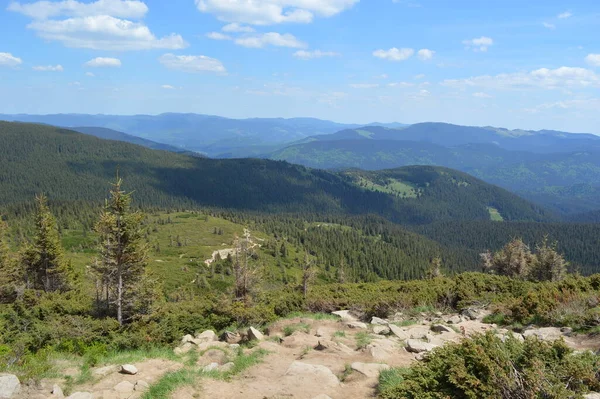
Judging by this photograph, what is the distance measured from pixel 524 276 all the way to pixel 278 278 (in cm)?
8262

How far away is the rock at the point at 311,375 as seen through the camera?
12.5 metres

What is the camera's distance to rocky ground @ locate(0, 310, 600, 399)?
12.1 m

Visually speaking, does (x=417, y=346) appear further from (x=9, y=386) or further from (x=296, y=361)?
(x=9, y=386)

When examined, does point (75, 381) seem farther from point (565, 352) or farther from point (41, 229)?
point (41, 229)

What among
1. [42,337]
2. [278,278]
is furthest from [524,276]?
[278,278]

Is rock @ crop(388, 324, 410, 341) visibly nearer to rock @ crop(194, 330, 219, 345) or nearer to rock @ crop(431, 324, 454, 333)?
rock @ crop(431, 324, 454, 333)

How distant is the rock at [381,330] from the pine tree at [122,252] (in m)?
19.6

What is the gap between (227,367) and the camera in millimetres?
14820

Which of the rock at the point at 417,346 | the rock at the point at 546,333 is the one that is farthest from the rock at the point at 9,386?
the rock at the point at 546,333

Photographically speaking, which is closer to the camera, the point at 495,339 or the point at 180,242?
the point at 495,339

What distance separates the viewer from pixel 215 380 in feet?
44.1

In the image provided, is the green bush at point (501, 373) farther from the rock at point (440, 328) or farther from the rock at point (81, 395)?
the rock at point (81, 395)

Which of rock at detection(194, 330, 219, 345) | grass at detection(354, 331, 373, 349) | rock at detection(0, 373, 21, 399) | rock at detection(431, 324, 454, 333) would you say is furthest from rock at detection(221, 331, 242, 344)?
rock at detection(431, 324, 454, 333)

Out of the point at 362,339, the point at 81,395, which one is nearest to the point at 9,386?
the point at 81,395
